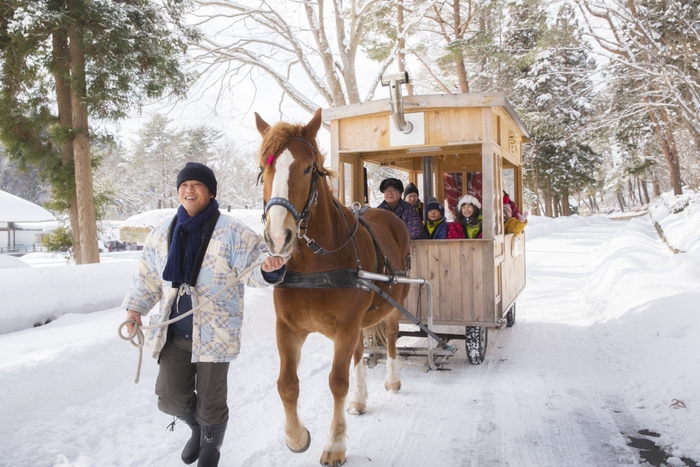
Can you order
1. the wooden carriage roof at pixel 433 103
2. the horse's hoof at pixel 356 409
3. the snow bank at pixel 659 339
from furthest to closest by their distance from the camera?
the wooden carriage roof at pixel 433 103 < the horse's hoof at pixel 356 409 < the snow bank at pixel 659 339

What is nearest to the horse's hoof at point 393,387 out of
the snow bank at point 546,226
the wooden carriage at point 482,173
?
the wooden carriage at point 482,173

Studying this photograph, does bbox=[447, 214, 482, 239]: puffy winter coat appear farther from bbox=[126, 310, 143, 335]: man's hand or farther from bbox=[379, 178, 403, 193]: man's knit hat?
bbox=[126, 310, 143, 335]: man's hand

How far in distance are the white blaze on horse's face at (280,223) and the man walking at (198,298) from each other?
0.29 meters

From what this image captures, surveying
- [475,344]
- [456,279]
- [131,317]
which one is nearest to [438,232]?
[456,279]

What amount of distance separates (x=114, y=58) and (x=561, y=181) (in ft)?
97.8

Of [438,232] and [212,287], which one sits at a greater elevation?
[438,232]

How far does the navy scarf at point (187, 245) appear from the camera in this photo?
2.68 meters

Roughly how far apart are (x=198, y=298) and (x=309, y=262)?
2.32 feet

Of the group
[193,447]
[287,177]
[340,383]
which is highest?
[287,177]

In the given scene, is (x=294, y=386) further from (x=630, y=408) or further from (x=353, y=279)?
(x=630, y=408)

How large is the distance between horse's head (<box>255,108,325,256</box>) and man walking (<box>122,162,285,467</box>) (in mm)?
315

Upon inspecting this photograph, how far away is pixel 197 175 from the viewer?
281cm

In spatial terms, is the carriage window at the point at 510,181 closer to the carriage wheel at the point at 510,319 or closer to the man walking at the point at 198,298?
the carriage wheel at the point at 510,319

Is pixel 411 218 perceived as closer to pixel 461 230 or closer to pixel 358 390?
pixel 461 230
